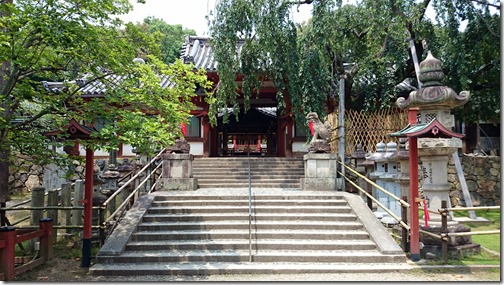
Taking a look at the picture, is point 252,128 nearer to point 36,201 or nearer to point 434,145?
point 36,201

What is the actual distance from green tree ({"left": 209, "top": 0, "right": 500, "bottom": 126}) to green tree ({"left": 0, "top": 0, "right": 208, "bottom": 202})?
594cm

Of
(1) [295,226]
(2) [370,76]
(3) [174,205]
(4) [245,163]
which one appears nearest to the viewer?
(1) [295,226]

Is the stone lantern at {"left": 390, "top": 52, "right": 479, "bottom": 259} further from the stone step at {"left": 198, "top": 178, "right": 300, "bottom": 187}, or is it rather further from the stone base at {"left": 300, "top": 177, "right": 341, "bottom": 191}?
the stone step at {"left": 198, "top": 178, "right": 300, "bottom": 187}

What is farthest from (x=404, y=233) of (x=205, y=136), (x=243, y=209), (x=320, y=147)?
(x=205, y=136)

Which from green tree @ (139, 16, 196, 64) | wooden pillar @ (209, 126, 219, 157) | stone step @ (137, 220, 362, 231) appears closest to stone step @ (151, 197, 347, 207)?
stone step @ (137, 220, 362, 231)

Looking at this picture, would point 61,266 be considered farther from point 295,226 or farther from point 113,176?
point 295,226

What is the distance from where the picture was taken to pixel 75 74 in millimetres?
6496

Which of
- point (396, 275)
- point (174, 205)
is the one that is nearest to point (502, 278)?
point (396, 275)

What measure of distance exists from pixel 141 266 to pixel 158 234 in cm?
103

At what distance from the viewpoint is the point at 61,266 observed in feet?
21.1

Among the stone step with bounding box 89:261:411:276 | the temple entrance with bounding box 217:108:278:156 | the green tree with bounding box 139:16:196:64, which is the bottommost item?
the stone step with bounding box 89:261:411:276

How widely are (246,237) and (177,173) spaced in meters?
3.92

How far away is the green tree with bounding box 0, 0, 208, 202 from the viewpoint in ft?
16.5

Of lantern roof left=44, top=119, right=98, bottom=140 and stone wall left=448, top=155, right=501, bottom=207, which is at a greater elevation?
lantern roof left=44, top=119, right=98, bottom=140
